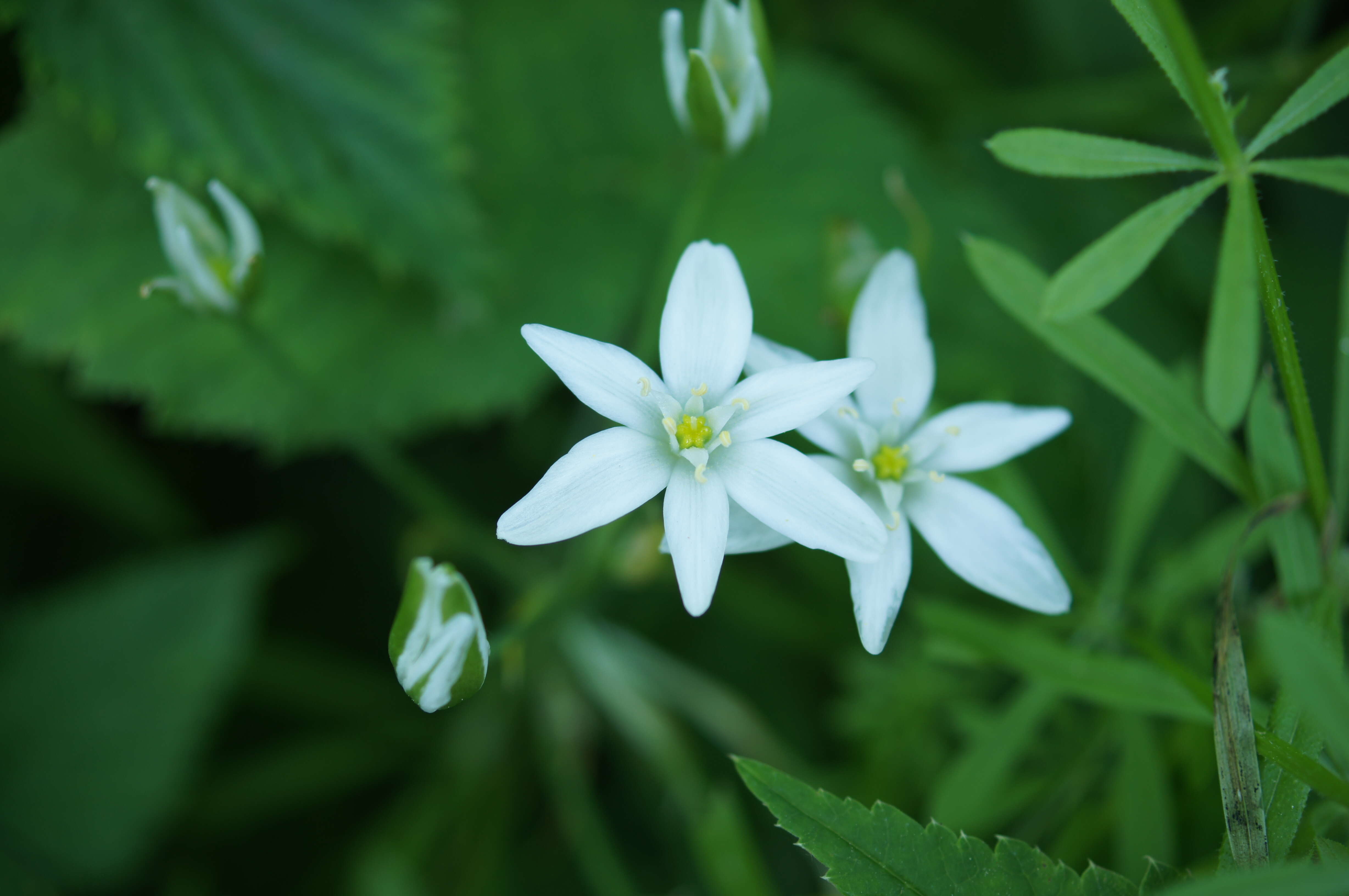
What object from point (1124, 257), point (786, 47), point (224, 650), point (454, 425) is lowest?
point (224, 650)

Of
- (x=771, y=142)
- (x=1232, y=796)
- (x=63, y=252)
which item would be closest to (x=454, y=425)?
(x=63, y=252)

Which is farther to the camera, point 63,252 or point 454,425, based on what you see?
point 454,425

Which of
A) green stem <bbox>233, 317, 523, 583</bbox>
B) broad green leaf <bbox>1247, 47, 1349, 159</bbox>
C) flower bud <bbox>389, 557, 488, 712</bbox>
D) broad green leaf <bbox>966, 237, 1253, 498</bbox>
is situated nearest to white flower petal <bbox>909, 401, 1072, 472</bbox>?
broad green leaf <bbox>966, 237, 1253, 498</bbox>

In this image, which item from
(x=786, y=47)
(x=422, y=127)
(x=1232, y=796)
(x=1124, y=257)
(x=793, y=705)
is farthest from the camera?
(x=786, y=47)

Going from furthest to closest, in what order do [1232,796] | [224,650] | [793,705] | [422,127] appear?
[793,705] < [224,650] < [422,127] < [1232,796]

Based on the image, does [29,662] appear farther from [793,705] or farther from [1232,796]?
[1232,796]

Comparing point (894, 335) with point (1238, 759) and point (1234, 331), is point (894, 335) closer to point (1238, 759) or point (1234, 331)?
point (1234, 331)

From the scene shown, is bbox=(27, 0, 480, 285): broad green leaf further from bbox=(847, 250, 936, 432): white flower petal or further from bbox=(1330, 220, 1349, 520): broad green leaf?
bbox=(1330, 220, 1349, 520): broad green leaf

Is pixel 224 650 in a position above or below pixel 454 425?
below
